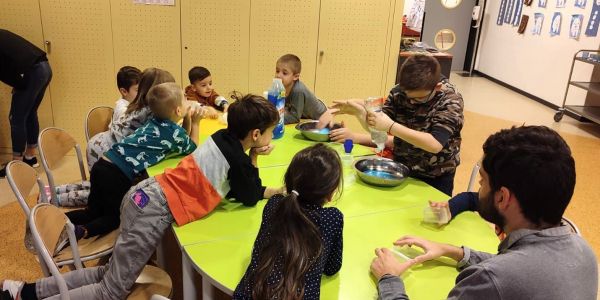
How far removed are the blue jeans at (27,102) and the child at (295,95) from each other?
2.05 m

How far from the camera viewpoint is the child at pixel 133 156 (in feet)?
7.59

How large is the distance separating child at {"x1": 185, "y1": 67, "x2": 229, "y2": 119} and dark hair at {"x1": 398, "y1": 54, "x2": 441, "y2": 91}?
5.13 ft

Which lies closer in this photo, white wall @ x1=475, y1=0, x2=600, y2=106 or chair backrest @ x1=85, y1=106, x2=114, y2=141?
chair backrest @ x1=85, y1=106, x2=114, y2=141

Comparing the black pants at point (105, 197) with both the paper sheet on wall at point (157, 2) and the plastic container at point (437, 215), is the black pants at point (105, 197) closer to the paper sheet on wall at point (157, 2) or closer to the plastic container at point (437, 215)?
the plastic container at point (437, 215)

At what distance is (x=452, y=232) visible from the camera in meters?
1.82

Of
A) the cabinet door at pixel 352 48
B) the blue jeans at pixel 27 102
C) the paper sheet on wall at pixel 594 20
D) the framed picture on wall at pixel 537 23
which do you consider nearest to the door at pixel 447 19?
the framed picture on wall at pixel 537 23

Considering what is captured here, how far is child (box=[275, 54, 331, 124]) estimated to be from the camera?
3.07 m

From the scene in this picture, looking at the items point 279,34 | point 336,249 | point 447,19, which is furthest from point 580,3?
point 336,249

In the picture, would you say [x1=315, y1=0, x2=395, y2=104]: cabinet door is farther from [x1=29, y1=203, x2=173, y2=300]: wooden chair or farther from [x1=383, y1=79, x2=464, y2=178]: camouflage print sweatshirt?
[x1=29, y1=203, x2=173, y2=300]: wooden chair

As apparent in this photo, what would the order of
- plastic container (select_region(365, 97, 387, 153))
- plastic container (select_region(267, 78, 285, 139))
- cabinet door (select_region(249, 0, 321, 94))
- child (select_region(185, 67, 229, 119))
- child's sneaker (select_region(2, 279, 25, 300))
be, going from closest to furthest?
child's sneaker (select_region(2, 279, 25, 300))
plastic container (select_region(365, 97, 387, 153))
plastic container (select_region(267, 78, 285, 139))
child (select_region(185, 67, 229, 119))
cabinet door (select_region(249, 0, 321, 94))

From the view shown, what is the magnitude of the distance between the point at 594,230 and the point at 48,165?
3709mm

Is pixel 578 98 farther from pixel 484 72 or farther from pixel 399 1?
pixel 399 1

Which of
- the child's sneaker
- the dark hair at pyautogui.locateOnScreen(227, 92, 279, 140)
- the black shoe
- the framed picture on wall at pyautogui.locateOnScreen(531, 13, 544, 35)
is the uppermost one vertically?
the framed picture on wall at pyautogui.locateOnScreen(531, 13, 544, 35)

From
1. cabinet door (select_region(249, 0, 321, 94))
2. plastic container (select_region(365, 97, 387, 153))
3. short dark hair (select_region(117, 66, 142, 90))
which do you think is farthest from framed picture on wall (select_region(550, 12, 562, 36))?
short dark hair (select_region(117, 66, 142, 90))
